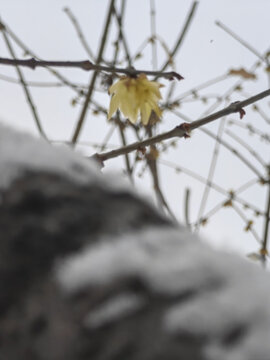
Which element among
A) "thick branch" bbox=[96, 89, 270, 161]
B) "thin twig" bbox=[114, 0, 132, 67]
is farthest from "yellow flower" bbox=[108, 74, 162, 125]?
"thin twig" bbox=[114, 0, 132, 67]

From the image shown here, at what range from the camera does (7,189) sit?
0.26m

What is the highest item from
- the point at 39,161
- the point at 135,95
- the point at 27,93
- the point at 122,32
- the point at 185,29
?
the point at 122,32

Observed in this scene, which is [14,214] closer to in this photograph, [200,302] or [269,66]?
[200,302]

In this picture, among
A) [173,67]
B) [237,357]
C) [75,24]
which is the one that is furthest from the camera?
[75,24]

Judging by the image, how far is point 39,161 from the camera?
273 millimetres

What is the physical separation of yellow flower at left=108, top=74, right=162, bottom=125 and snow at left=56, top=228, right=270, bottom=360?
32.6 inches

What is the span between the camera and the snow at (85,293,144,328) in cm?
20

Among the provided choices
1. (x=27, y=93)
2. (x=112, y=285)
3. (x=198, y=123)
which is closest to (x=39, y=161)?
(x=112, y=285)

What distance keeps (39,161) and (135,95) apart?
31.2 inches

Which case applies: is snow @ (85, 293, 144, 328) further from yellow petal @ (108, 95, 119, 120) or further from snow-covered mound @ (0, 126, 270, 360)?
yellow petal @ (108, 95, 119, 120)

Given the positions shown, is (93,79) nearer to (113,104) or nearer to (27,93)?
(27,93)

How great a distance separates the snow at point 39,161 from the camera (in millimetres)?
267

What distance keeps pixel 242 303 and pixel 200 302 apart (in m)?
0.02

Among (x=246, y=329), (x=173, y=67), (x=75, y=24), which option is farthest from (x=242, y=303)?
(x=75, y=24)
